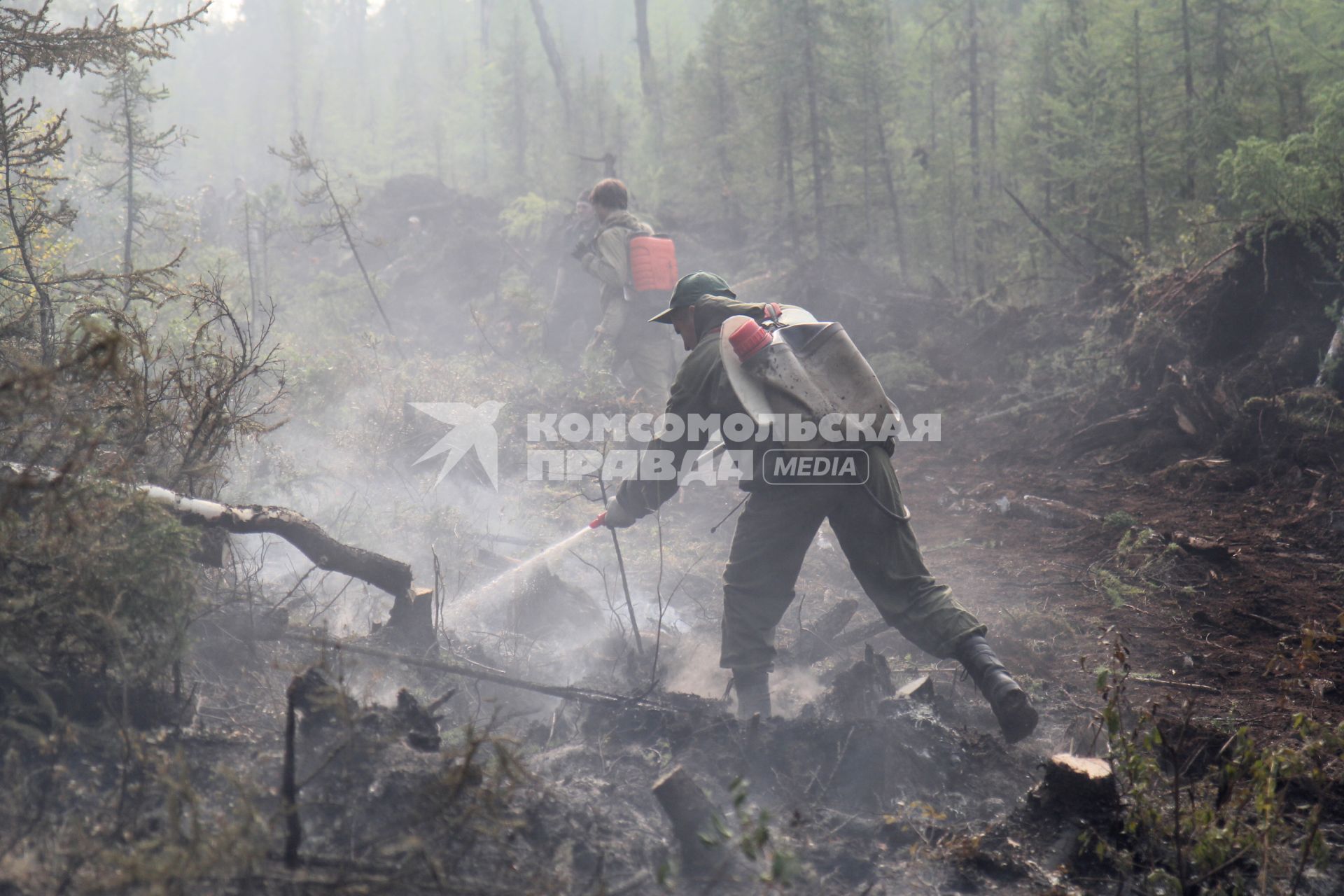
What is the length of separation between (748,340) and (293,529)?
2390mm

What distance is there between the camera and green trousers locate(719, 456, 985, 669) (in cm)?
346

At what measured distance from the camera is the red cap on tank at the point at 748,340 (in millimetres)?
3605

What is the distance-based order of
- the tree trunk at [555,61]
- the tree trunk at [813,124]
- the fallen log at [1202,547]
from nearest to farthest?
the fallen log at [1202,547] → the tree trunk at [813,124] → the tree trunk at [555,61]

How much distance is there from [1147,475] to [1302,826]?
4.29 m

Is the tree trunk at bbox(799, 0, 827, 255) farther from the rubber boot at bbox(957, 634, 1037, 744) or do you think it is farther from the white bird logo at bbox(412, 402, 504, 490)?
the rubber boot at bbox(957, 634, 1037, 744)

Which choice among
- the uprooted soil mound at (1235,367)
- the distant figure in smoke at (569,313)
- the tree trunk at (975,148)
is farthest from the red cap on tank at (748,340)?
the tree trunk at (975,148)

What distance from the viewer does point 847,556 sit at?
3.75 meters

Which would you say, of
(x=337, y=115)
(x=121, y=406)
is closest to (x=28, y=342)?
(x=121, y=406)

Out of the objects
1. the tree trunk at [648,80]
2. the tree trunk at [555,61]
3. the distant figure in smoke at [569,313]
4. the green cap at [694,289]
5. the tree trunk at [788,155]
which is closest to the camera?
the green cap at [694,289]

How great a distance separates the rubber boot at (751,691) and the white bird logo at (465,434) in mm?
4168

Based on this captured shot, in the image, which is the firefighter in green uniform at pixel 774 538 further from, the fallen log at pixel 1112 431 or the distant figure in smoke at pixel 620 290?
the fallen log at pixel 1112 431

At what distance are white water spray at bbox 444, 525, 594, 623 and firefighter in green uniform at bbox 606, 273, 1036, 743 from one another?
1260 millimetres

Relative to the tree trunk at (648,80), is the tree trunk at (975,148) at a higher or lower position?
lower

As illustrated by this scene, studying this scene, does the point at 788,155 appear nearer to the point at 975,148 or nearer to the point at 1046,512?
the point at 975,148
